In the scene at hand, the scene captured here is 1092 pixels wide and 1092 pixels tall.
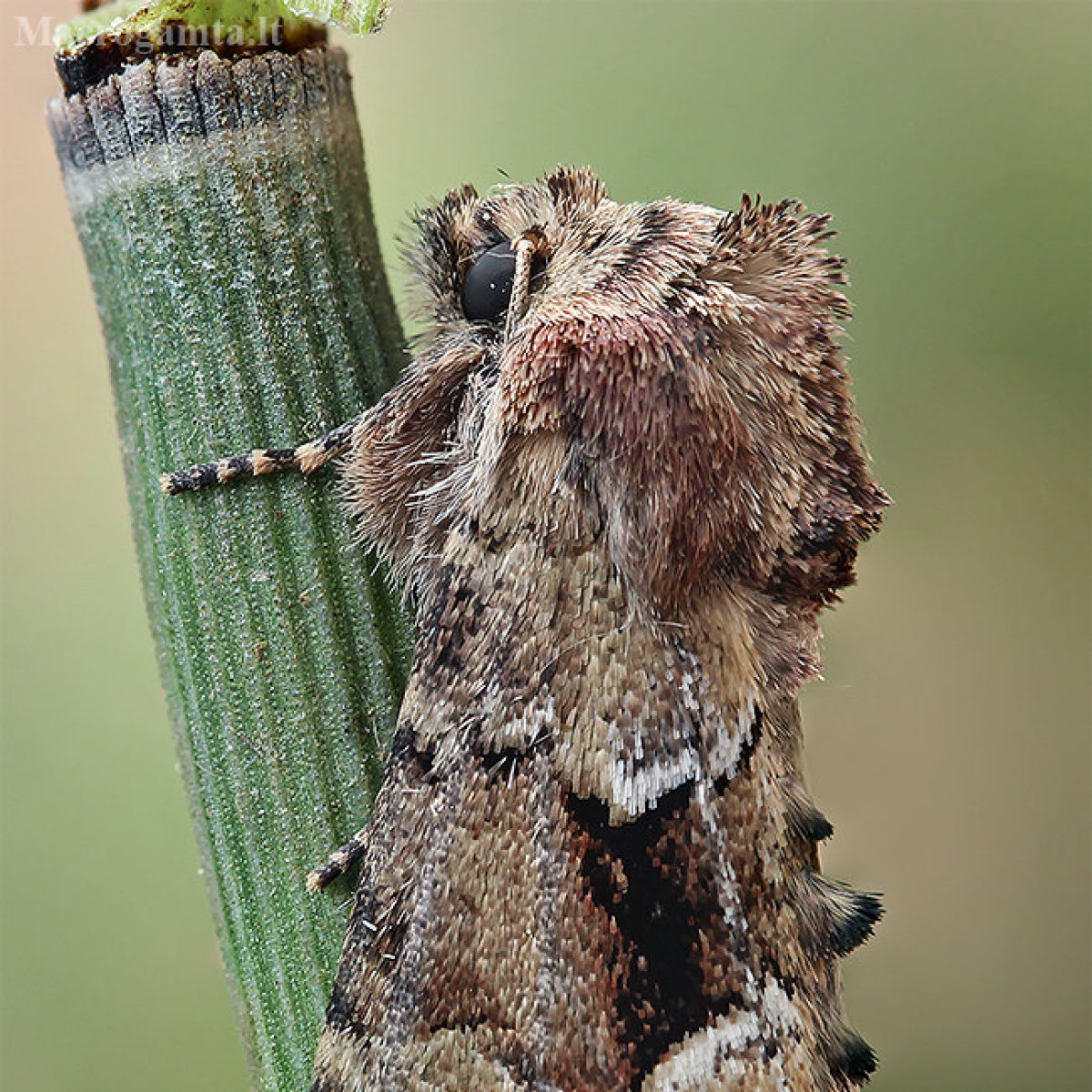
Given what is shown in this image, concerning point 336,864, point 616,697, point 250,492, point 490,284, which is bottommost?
point 336,864

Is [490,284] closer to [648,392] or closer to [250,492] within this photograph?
[648,392]

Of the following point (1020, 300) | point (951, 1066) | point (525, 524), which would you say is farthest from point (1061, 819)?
point (525, 524)

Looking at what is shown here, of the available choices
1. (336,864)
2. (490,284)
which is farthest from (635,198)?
(336,864)

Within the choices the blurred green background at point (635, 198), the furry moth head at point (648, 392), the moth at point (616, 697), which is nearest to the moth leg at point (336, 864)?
the moth at point (616, 697)

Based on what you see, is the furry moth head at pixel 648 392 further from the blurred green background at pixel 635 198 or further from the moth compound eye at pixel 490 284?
the blurred green background at pixel 635 198

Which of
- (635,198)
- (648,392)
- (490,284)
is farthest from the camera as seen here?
(635,198)

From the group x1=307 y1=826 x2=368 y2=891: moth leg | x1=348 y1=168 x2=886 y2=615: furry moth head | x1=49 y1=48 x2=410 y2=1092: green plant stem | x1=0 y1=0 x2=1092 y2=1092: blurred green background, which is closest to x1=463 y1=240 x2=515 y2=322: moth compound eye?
x1=348 y1=168 x2=886 y2=615: furry moth head

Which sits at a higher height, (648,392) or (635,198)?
(635,198)
